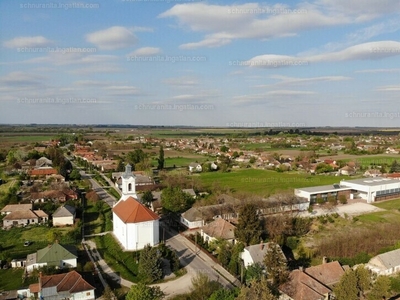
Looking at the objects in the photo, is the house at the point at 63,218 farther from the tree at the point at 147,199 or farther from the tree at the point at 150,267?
the tree at the point at 150,267

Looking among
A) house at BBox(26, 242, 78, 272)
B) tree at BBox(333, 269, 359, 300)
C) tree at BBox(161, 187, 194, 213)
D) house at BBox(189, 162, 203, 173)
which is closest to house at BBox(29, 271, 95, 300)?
house at BBox(26, 242, 78, 272)

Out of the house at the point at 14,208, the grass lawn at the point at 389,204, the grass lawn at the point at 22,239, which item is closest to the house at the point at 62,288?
the grass lawn at the point at 22,239

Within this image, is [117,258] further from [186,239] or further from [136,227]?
[186,239]

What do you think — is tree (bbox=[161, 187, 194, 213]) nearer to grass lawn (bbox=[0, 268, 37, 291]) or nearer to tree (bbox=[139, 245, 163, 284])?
tree (bbox=[139, 245, 163, 284])

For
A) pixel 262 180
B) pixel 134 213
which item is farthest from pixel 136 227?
pixel 262 180

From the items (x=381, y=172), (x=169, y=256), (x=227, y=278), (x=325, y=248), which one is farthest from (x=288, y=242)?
(x=381, y=172)

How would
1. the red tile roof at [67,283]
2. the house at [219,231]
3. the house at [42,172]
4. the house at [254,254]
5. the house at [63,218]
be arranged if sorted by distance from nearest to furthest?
1. the red tile roof at [67,283]
2. the house at [254,254]
3. the house at [219,231]
4. the house at [63,218]
5. the house at [42,172]
